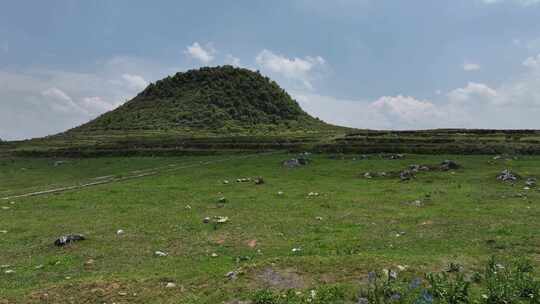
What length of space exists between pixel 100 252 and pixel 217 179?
24.3 metres

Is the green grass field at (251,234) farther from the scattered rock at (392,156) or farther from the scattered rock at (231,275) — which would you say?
the scattered rock at (392,156)

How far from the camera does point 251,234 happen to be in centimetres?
1944

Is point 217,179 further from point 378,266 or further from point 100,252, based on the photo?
point 378,266

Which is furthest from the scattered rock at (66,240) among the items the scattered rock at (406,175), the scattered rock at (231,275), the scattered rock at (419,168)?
the scattered rock at (419,168)

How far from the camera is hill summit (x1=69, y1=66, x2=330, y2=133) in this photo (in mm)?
141750

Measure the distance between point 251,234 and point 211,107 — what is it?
13893 centimetres

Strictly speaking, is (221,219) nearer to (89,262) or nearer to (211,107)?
(89,262)

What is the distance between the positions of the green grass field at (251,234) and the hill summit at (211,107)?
9756cm

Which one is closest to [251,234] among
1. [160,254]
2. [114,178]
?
[160,254]

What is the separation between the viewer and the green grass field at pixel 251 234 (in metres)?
12.9

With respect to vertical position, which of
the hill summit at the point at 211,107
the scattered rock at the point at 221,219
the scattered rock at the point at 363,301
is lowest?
the scattered rock at the point at 221,219

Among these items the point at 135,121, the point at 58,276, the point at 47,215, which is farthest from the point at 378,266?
the point at 135,121

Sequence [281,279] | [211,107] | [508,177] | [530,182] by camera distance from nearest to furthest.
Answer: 1. [281,279]
2. [530,182]
3. [508,177]
4. [211,107]

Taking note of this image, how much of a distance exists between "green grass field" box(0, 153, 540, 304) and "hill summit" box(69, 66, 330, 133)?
320 feet
